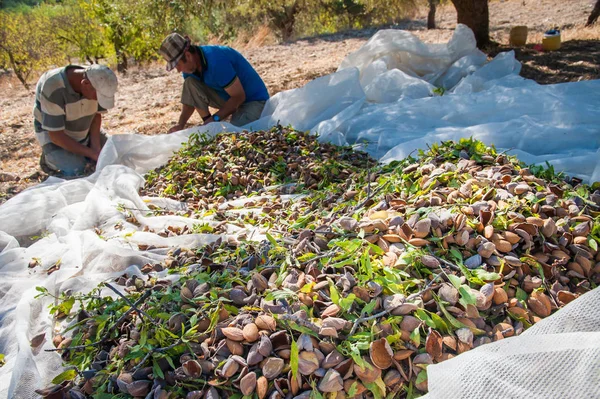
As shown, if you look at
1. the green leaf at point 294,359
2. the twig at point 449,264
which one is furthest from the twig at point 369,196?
the green leaf at point 294,359

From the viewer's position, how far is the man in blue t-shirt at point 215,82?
133 inches

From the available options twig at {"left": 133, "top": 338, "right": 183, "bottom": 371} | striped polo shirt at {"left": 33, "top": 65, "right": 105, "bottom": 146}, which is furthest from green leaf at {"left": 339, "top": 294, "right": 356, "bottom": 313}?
striped polo shirt at {"left": 33, "top": 65, "right": 105, "bottom": 146}

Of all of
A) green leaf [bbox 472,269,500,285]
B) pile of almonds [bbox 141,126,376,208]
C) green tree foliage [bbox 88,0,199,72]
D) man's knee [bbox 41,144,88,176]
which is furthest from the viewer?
green tree foliage [bbox 88,0,199,72]

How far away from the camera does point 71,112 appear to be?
323 cm

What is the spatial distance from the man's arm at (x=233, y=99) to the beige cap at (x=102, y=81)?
2.65ft

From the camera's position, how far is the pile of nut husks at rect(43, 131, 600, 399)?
118 centimetres

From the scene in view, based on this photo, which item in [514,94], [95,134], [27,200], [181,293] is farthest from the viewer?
[95,134]

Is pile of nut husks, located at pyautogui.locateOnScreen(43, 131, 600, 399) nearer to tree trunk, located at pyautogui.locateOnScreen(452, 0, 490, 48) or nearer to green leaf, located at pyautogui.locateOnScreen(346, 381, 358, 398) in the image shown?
green leaf, located at pyautogui.locateOnScreen(346, 381, 358, 398)

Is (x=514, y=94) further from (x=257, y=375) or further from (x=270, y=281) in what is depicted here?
(x=257, y=375)

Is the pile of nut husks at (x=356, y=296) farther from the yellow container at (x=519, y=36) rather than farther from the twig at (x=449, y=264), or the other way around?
the yellow container at (x=519, y=36)

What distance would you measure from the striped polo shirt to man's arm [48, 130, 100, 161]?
43 millimetres

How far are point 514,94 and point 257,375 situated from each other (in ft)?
8.41

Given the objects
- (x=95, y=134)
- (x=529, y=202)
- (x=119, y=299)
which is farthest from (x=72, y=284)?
(x=95, y=134)

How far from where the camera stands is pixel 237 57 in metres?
3.74
